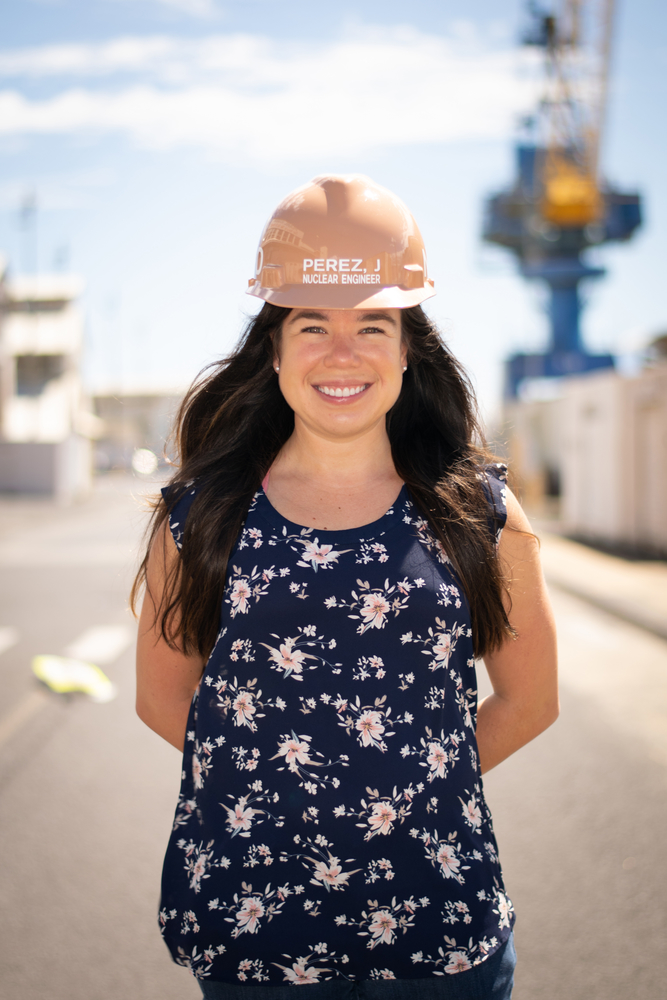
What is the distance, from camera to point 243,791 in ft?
5.22

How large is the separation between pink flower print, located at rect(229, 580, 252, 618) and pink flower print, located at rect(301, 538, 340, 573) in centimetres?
13

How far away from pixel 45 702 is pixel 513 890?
3.87 metres

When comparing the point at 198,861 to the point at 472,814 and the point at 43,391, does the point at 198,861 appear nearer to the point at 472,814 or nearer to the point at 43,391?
the point at 472,814

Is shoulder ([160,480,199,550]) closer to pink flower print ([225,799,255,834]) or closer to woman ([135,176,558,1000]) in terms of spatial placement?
woman ([135,176,558,1000])

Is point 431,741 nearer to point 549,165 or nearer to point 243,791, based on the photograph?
point 243,791

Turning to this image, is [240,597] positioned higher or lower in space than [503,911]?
higher

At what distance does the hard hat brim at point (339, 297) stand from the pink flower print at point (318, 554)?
1.64 feet

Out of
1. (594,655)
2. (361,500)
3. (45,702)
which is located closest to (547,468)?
(594,655)

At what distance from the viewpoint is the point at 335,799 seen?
156 centimetres

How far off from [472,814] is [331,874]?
0.31 meters

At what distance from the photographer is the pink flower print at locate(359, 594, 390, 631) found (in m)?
1.59

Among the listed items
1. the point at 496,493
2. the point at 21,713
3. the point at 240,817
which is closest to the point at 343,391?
the point at 496,493

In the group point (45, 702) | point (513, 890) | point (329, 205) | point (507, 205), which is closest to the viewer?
point (329, 205)

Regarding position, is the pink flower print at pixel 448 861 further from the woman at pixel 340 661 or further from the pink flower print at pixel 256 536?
the pink flower print at pixel 256 536
